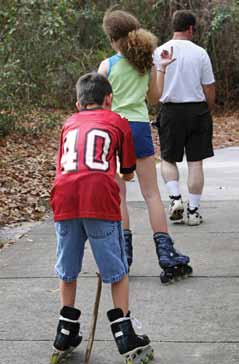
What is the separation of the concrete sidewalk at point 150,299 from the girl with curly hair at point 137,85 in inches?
13.5

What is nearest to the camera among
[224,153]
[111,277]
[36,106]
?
[111,277]

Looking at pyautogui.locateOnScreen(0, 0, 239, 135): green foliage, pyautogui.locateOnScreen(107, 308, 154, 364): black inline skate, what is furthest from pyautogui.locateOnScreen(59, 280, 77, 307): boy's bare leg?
pyautogui.locateOnScreen(0, 0, 239, 135): green foliage

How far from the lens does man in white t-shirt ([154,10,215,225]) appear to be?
294 inches

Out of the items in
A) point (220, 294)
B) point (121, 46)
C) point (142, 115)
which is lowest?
point (220, 294)

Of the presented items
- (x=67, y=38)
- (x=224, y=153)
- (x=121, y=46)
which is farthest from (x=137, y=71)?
(x=67, y=38)

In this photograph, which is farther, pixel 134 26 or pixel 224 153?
pixel 224 153

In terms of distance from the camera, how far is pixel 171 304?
5320mm

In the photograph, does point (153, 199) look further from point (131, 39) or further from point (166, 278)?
point (131, 39)

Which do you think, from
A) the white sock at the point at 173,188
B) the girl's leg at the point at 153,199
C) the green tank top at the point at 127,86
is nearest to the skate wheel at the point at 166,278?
the girl's leg at the point at 153,199

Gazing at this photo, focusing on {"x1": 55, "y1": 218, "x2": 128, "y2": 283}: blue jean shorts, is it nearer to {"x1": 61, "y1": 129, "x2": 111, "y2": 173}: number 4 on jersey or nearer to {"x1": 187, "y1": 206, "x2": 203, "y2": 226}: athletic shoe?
{"x1": 61, "y1": 129, "x2": 111, "y2": 173}: number 4 on jersey

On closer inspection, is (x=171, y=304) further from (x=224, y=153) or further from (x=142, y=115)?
(x=224, y=153)

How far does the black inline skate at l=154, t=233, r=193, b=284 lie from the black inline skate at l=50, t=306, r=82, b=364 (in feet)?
4.75

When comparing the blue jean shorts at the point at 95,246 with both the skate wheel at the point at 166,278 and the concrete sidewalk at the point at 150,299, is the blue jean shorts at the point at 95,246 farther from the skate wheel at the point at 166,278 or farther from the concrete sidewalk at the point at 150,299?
the skate wheel at the point at 166,278

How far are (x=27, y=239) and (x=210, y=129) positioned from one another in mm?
1999
